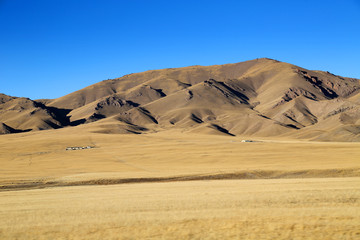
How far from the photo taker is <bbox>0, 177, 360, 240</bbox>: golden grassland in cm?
1342

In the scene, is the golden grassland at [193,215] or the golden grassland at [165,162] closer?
the golden grassland at [193,215]

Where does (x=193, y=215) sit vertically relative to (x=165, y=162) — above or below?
above

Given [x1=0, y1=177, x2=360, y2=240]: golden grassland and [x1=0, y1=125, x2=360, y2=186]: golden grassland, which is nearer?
[x1=0, y1=177, x2=360, y2=240]: golden grassland

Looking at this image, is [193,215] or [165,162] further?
[165,162]

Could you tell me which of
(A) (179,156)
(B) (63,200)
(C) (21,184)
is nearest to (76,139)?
(A) (179,156)

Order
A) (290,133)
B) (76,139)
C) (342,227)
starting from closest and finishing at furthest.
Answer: (342,227) < (76,139) < (290,133)

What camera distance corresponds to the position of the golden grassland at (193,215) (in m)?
13.4

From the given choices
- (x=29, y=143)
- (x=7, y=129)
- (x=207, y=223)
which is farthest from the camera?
(x=7, y=129)

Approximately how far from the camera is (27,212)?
18094mm

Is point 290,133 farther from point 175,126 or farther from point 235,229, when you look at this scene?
point 235,229

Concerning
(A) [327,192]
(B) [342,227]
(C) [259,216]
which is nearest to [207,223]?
(C) [259,216]

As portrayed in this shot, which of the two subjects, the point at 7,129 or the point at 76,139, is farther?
the point at 7,129

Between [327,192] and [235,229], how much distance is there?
9607 mm

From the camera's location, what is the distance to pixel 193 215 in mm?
16188
